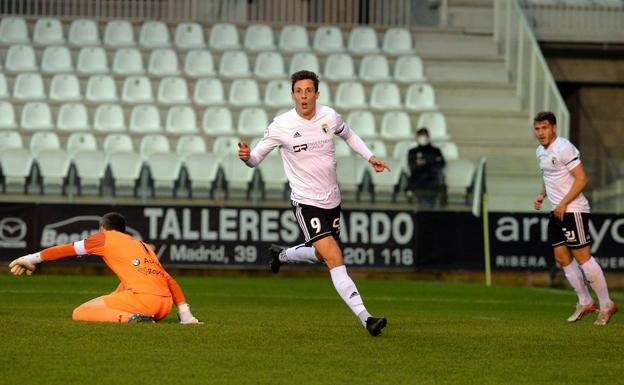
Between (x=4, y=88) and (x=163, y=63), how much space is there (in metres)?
3.27

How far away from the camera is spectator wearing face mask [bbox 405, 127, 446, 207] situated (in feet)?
76.4

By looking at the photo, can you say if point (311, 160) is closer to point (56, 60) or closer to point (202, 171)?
point (202, 171)

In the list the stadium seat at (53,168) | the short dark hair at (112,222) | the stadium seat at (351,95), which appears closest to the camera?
the short dark hair at (112,222)

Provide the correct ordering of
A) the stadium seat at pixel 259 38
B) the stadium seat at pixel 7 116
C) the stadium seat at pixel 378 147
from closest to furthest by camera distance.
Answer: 1. the stadium seat at pixel 378 147
2. the stadium seat at pixel 7 116
3. the stadium seat at pixel 259 38

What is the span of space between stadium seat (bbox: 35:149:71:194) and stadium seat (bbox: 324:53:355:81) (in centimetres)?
660

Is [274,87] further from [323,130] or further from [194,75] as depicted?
[323,130]

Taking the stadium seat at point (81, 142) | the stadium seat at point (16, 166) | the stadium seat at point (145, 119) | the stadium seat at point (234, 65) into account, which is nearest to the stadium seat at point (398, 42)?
the stadium seat at point (234, 65)

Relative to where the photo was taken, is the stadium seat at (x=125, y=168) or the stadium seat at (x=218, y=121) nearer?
the stadium seat at (x=125, y=168)

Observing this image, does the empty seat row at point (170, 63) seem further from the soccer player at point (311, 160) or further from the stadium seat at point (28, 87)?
the soccer player at point (311, 160)

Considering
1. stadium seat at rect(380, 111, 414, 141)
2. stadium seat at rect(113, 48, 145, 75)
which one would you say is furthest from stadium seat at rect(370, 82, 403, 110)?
stadium seat at rect(113, 48, 145, 75)

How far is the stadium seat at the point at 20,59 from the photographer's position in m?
27.1

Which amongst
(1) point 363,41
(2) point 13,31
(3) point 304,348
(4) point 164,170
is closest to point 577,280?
(3) point 304,348

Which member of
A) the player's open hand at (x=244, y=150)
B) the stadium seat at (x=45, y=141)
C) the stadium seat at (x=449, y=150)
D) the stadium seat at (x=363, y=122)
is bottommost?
the stadium seat at (x=449, y=150)

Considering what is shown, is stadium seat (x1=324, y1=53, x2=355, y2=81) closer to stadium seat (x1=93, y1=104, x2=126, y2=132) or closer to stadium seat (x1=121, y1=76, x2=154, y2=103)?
stadium seat (x1=121, y1=76, x2=154, y2=103)
